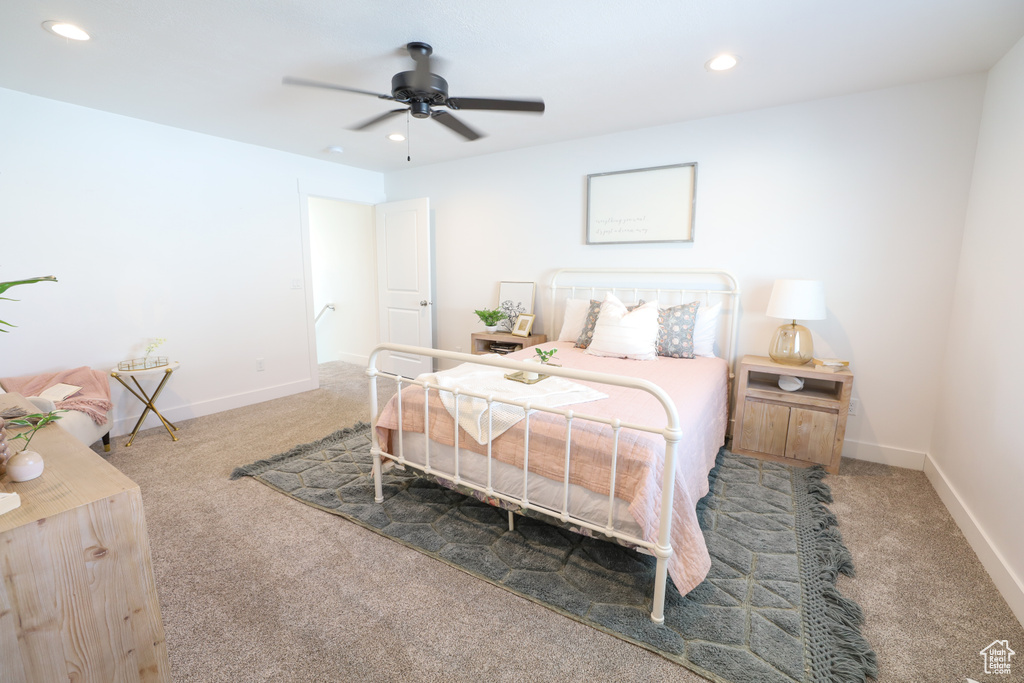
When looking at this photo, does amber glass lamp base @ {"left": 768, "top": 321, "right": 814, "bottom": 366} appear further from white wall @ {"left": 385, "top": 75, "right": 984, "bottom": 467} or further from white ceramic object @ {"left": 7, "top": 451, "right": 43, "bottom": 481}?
white ceramic object @ {"left": 7, "top": 451, "right": 43, "bottom": 481}

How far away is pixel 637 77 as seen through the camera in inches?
101

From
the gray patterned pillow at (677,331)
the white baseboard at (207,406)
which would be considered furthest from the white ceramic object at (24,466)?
the gray patterned pillow at (677,331)

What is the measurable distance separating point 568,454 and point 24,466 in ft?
5.13

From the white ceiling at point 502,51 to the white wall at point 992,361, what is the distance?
0.49 meters

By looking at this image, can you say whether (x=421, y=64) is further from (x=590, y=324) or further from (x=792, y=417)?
(x=792, y=417)

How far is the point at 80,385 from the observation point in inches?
116

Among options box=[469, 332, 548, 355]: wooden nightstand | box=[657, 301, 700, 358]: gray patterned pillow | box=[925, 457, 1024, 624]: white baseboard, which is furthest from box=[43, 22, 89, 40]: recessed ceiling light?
box=[925, 457, 1024, 624]: white baseboard

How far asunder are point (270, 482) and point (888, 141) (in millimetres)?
4297

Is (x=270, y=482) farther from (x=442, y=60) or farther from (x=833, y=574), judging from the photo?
(x=833, y=574)

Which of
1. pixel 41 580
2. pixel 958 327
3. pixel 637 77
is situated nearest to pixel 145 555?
pixel 41 580

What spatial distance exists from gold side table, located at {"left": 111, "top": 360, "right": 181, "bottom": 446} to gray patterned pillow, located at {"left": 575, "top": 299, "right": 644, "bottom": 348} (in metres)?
3.00

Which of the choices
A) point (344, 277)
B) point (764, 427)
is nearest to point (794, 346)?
point (764, 427)

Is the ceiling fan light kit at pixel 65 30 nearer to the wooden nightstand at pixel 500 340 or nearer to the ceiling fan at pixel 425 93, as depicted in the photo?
the ceiling fan at pixel 425 93

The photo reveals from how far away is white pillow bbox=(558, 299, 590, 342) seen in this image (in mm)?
3705
